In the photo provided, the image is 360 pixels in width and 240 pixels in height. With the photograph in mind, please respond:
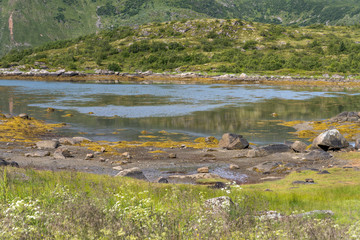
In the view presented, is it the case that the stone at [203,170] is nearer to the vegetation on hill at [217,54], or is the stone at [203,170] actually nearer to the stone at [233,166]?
the stone at [233,166]

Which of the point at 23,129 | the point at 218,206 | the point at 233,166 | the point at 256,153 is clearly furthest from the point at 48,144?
the point at 218,206

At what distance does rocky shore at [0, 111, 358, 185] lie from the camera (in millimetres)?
21922

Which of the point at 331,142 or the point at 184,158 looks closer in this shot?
the point at 184,158

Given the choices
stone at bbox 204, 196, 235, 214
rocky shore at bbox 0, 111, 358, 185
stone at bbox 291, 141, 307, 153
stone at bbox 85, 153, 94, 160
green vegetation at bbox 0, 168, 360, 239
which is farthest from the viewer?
stone at bbox 291, 141, 307, 153

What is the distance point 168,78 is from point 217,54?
38.6 meters

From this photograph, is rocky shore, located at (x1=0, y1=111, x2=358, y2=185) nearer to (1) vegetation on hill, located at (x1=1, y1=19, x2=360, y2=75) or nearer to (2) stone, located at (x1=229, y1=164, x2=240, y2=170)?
(2) stone, located at (x1=229, y1=164, x2=240, y2=170)

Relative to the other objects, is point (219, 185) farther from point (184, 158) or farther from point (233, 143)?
point (233, 143)

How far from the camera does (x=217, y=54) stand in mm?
164375

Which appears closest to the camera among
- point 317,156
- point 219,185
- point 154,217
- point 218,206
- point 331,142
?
point 154,217

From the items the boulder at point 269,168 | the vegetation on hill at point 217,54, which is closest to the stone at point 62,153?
the boulder at point 269,168

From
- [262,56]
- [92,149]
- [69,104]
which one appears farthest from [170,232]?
[262,56]

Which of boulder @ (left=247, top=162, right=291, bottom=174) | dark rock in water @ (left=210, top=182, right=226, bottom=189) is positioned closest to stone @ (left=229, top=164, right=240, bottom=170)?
boulder @ (left=247, top=162, right=291, bottom=174)

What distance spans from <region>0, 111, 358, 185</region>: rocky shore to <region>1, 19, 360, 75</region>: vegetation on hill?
10698 centimetres

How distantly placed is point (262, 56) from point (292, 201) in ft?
501
